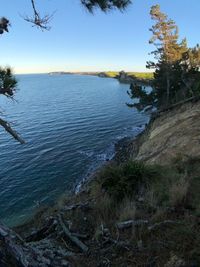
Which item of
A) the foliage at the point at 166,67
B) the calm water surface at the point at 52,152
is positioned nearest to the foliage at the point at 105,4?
the calm water surface at the point at 52,152

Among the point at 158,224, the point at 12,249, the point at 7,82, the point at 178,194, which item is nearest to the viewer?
the point at 12,249

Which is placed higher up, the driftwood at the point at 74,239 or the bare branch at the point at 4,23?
the bare branch at the point at 4,23

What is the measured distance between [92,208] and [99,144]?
2726 cm

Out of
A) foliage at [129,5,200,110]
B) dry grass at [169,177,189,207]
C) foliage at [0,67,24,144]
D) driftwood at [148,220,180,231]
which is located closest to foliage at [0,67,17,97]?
foliage at [0,67,24,144]

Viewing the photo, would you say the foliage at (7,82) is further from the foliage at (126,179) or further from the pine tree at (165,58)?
the pine tree at (165,58)

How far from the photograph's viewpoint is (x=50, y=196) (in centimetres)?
Result: 2277

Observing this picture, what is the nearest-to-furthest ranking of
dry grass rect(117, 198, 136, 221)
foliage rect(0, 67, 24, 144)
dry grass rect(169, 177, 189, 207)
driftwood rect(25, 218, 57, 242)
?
1. foliage rect(0, 67, 24, 144)
2. dry grass rect(117, 198, 136, 221)
3. dry grass rect(169, 177, 189, 207)
4. driftwood rect(25, 218, 57, 242)

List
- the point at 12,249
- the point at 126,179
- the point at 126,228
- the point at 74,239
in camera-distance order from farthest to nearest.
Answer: the point at 126,179 → the point at 126,228 → the point at 74,239 → the point at 12,249

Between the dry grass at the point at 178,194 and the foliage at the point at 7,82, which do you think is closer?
the foliage at the point at 7,82

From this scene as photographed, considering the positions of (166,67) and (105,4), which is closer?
(105,4)

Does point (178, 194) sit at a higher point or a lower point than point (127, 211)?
higher

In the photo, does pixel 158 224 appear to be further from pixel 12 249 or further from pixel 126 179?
pixel 12 249

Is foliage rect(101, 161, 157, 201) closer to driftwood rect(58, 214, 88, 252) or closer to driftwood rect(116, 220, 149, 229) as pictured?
driftwood rect(116, 220, 149, 229)

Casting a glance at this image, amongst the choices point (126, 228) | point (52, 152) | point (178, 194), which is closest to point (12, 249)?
point (126, 228)
